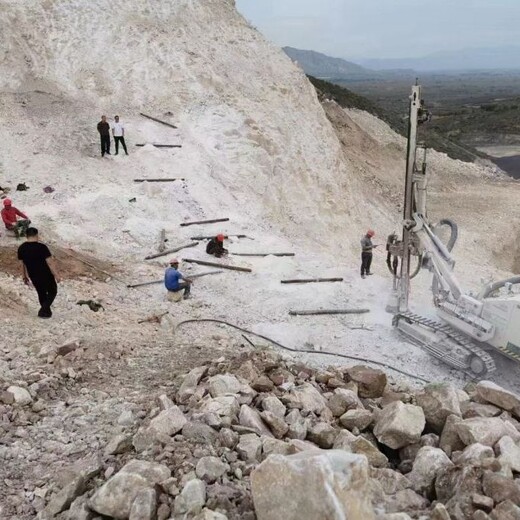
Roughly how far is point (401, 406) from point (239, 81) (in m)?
17.9

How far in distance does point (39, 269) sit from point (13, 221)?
187 inches

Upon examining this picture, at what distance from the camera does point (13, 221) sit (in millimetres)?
13250

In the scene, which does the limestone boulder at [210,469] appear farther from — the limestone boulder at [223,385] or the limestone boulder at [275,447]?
the limestone boulder at [223,385]

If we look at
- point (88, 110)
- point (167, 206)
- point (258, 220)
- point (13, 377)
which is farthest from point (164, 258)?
point (88, 110)

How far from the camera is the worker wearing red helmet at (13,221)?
1304 centimetres

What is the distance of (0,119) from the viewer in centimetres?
1834

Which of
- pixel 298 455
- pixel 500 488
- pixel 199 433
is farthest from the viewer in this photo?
pixel 199 433

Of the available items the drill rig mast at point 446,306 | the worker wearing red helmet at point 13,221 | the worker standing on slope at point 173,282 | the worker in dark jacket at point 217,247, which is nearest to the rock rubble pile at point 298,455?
the drill rig mast at point 446,306

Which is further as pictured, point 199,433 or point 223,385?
point 223,385

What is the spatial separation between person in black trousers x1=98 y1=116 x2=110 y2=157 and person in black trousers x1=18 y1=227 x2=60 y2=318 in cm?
883

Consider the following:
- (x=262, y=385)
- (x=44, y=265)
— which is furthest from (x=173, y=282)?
(x=262, y=385)

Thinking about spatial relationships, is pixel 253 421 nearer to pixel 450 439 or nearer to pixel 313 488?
pixel 313 488

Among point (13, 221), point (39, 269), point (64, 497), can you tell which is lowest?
point (64, 497)

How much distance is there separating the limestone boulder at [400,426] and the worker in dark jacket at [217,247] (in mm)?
8354
